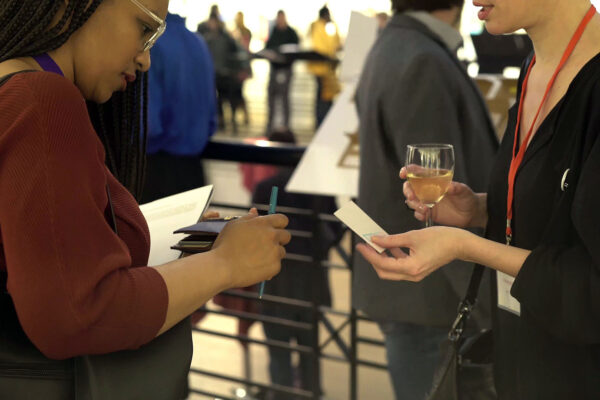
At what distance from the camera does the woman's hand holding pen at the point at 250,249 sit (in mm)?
1218

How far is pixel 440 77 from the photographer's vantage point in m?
2.10

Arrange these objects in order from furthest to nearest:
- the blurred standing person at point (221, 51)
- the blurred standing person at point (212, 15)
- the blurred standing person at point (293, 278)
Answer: the blurred standing person at point (212, 15) < the blurred standing person at point (221, 51) < the blurred standing person at point (293, 278)

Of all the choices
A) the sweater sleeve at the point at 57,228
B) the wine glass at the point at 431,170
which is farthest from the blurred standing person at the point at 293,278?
the sweater sleeve at the point at 57,228

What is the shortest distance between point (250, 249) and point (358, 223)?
0.86ft

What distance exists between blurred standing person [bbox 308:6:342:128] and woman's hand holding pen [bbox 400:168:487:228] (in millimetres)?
8499

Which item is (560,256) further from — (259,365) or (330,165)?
(259,365)

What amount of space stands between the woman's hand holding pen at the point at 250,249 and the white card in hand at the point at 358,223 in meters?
0.15

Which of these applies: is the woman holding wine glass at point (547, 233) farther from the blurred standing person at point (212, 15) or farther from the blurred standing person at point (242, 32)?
the blurred standing person at point (242, 32)

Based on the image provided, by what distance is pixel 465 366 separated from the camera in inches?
64.8

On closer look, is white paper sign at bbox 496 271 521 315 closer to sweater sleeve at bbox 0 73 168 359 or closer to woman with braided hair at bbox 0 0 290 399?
woman with braided hair at bbox 0 0 290 399

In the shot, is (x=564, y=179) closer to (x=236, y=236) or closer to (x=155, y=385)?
(x=236, y=236)

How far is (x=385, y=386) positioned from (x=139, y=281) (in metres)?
3.00

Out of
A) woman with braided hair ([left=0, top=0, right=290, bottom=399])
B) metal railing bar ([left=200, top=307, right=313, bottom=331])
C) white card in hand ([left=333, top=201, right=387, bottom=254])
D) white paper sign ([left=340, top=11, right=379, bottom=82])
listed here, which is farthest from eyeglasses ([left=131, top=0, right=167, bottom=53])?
white paper sign ([left=340, top=11, right=379, bottom=82])

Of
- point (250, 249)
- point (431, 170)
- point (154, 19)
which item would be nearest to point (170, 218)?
point (250, 249)
